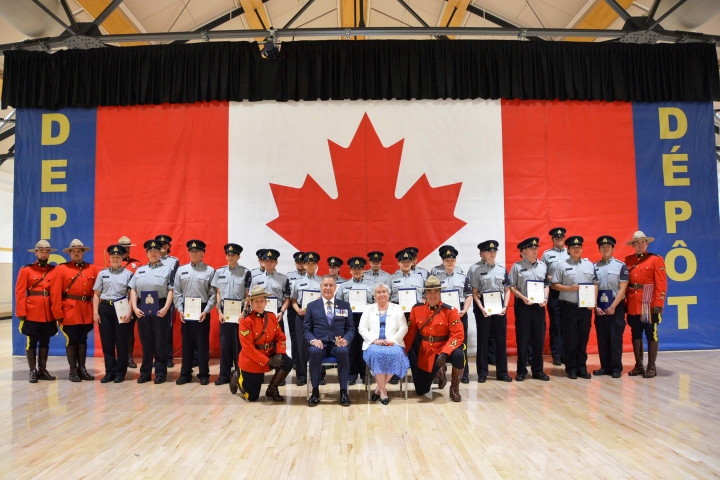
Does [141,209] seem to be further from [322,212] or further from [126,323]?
[322,212]

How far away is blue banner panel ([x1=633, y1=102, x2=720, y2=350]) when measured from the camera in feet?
21.0

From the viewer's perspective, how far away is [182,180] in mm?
6508

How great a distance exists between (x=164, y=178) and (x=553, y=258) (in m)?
5.27

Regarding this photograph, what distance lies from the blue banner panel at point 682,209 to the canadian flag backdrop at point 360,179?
1.2 inches

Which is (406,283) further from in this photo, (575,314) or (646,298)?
(646,298)

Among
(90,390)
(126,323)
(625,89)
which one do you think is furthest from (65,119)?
(625,89)

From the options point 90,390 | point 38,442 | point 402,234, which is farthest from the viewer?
point 402,234

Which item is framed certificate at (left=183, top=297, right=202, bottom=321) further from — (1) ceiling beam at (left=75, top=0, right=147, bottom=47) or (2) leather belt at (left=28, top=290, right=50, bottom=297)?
(1) ceiling beam at (left=75, top=0, right=147, bottom=47)

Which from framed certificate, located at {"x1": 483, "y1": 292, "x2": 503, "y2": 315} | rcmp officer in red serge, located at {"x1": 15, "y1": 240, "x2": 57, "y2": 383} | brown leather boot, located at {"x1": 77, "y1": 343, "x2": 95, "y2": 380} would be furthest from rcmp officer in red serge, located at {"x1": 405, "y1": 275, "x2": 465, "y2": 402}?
rcmp officer in red serge, located at {"x1": 15, "y1": 240, "x2": 57, "y2": 383}

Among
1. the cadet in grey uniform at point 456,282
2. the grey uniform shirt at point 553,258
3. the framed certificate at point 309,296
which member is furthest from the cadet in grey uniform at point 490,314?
the framed certificate at point 309,296

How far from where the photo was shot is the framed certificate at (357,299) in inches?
191

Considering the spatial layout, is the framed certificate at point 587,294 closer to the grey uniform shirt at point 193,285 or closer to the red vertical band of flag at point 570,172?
the red vertical band of flag at point 570,172

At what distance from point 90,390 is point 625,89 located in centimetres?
775

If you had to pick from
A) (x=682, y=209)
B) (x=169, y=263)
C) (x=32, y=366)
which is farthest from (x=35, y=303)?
(x=682, y=209)
